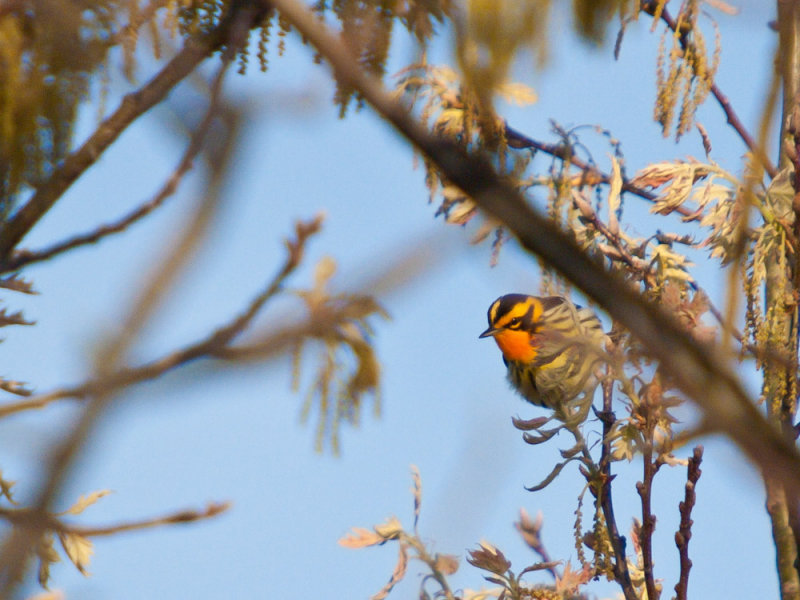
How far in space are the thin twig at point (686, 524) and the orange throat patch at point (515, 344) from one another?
3.05m

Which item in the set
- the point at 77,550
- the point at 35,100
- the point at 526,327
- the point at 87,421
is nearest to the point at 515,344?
the point at 526,327

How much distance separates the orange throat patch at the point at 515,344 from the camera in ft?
17.4

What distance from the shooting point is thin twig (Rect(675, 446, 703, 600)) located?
206 cm

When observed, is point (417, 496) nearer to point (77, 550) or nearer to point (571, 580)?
point (571, 580)

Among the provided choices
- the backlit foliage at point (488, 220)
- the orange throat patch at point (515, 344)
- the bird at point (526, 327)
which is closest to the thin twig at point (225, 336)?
the backlit foliage at point (488, 220)

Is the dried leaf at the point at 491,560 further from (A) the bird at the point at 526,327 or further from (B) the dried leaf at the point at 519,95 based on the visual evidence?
(A) the bird at the point at 526,327

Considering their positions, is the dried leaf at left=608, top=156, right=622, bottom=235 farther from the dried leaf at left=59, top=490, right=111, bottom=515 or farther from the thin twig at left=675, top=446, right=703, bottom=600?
the dried leaf at left=59, top=490, right=111, bottom=515

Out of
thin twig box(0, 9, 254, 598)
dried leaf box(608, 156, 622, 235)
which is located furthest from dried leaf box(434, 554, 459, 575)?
thin twig box(0, 9, 254, 598)

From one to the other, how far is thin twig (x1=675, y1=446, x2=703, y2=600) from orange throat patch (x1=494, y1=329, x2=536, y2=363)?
3054 mm

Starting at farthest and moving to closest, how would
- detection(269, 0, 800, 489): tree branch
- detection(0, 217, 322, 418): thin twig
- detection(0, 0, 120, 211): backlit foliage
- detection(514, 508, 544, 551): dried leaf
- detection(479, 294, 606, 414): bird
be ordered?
detection(479, 294, 606, 414): bird, detection(514, 508, 544, 551): dried leaf, detection(0, 0, 120, 211): backlit foliage, detection(0, 217, 322, 418): thin twig, detection(269, 0, 800, 489): tree branch

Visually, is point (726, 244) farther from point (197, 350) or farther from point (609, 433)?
point (197, 350)

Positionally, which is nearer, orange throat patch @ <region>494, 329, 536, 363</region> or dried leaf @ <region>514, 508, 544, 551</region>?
dried leaf @ <region>514, 508, 544, 551</region>

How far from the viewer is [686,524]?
6.97 feet

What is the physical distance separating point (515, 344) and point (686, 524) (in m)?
3.26
